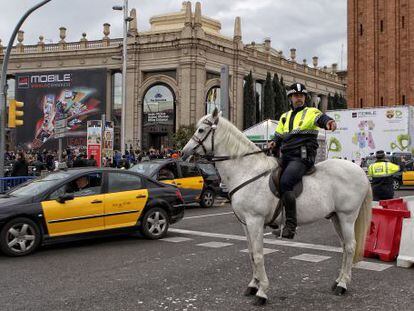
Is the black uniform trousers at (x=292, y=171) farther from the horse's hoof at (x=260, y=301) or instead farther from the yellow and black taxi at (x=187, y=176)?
the yellow and black taxi at (x=187, y=176)

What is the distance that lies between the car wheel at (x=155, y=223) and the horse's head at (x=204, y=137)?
4.60 m

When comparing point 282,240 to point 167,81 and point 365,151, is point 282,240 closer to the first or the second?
point 365,151

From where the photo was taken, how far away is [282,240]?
1030cm

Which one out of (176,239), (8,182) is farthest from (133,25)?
(176,239)

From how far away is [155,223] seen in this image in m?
10.6

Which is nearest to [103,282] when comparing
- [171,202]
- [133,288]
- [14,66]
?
[133,288]

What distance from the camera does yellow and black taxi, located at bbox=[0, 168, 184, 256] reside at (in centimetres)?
884

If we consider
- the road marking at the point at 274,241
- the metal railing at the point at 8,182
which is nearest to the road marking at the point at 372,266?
the road marking at the point at 274,241

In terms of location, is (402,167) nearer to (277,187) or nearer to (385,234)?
(385,234)

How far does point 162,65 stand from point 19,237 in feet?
153

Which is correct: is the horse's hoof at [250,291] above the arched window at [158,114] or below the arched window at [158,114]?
below

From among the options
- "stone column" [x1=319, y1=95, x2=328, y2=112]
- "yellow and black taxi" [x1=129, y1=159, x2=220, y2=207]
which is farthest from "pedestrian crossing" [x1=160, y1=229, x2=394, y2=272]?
"stone column" [x1=319, y1=95, x2=328, y2=112]

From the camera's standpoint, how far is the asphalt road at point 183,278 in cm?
584

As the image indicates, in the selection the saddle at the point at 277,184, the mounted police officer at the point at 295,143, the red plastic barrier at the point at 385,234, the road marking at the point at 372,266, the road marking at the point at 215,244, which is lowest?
the road marking at the point at 215,244
